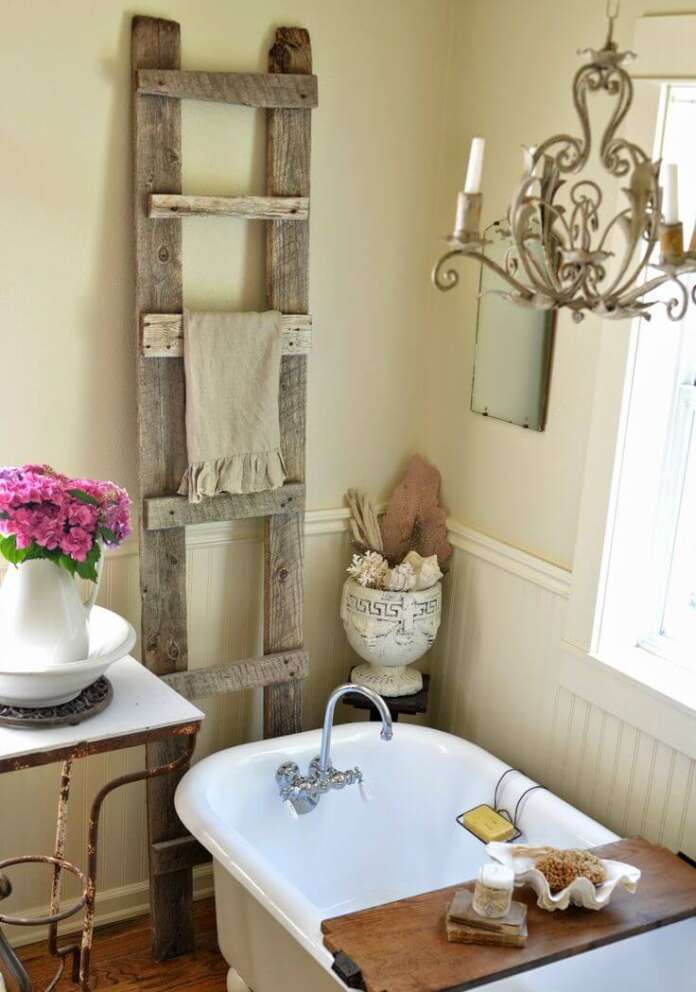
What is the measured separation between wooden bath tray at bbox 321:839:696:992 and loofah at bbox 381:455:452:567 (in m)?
1.15

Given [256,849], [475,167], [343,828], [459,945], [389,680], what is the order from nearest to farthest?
1. [475,167]
2. [459,945]
3. [256,849]
4. [343,828]
5. [389,680]

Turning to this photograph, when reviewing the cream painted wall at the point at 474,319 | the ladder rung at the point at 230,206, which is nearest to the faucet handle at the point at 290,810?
the cream painted wall at the point at 474,319

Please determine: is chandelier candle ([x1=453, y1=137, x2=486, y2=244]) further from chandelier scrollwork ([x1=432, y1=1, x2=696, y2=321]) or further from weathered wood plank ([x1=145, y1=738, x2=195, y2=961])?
weathered wood plank ([x1=145, y1=738, x2=195, y2=961])

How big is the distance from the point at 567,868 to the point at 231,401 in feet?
4.49

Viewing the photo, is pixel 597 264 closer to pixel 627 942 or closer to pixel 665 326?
pixel 665 326

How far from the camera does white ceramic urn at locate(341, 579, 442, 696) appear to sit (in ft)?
10.5

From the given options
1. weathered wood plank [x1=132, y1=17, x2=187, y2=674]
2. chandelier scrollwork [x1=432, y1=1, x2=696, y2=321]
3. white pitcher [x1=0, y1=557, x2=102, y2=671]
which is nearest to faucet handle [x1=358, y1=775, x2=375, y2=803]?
weathered wood plank [x1=132, y1=17, x2=187, y2=674]

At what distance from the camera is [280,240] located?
298 cm

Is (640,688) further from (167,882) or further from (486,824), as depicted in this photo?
(167,882)

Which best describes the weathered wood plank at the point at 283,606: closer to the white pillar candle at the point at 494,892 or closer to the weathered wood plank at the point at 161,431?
the weathered wood plank at the point at 161,431

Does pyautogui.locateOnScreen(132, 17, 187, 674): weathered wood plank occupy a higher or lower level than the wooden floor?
higher

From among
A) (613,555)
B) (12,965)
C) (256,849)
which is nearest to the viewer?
(12,965)

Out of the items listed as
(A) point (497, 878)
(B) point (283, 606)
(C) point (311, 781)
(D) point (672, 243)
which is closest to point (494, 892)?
(A) point (497, 878)

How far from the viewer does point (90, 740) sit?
237 cm
